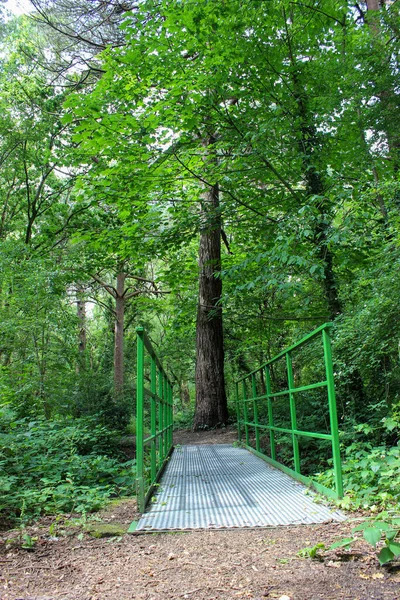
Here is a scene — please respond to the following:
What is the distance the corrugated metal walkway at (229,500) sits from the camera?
9.00 feet

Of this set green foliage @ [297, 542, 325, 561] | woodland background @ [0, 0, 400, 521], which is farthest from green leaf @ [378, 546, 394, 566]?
woodland background @ [0, 0, 400, 521]

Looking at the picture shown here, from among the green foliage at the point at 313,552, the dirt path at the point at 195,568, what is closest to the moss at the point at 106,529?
the dirt path at the point at 195,568

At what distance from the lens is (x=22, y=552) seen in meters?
2.43

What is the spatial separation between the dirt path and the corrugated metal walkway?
6.3 inches

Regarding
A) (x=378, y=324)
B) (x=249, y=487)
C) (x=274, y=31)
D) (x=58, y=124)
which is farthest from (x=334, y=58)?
(x=58, y=124)

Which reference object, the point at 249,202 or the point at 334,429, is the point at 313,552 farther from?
the point at 249,202

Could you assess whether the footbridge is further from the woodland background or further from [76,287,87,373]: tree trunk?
[76,287,87,373]: tree trunk

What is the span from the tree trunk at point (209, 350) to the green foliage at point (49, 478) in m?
3.71

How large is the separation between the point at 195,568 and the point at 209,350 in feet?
25.6

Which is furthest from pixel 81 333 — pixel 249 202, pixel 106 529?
pixel 106 529

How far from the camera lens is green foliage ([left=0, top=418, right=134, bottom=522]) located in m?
3.34

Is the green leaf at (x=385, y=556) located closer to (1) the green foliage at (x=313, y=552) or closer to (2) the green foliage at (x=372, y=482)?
(1) the green foliage at (x=313, y=552)

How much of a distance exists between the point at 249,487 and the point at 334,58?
5370 millimetres

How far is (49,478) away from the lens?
412 centimetres
